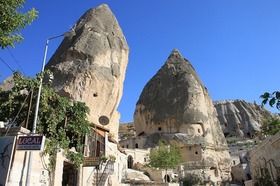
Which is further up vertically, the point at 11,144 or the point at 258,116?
the point at 258,116

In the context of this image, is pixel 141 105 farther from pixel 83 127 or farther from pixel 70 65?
pixel 83 127

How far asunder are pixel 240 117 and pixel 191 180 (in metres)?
41.0

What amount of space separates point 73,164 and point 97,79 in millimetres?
19094

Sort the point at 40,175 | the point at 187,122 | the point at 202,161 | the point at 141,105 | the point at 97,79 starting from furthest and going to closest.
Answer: the point at 141,105
the point at 187,122
the point at 202,161
the point at 97,79
the point at 40,175

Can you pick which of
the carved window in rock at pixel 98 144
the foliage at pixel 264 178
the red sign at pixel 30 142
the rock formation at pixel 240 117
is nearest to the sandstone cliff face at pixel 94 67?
the carved window in rock at pixel 98 144

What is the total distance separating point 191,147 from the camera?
4850 cm

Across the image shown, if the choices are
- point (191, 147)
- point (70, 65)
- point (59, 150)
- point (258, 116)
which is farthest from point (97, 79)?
point (258, 116)

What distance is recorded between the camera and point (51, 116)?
47.5 ft

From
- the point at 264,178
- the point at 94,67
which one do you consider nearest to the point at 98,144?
the point at 264,178

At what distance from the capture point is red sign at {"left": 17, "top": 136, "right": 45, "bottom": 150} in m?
8.62

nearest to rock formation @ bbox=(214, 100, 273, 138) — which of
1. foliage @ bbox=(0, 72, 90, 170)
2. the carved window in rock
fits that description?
the carved window in rock

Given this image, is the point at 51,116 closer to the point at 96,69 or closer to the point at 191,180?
the point at 96,69

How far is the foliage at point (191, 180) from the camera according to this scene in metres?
40.4

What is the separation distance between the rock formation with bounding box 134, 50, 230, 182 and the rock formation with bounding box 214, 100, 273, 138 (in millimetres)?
18530
